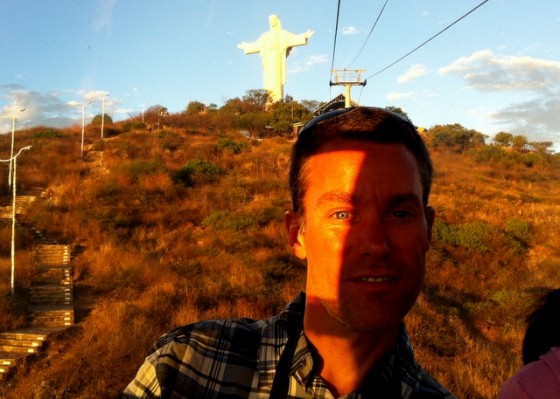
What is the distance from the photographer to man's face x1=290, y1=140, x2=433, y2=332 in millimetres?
1154

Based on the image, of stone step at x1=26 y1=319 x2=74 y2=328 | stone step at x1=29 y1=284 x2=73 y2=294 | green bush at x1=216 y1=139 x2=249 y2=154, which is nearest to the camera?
stone step at x1=26 y1=319 x2=74 y2=328

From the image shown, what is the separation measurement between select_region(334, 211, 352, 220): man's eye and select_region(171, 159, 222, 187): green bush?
24.0m

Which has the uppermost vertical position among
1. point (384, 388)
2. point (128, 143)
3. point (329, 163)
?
point (128, 143)

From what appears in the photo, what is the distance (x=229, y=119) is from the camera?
46.2 m

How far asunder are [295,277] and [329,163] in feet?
42.3

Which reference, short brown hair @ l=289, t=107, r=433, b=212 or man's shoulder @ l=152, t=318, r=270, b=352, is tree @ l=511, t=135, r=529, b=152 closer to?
short brown hair @ l=289, t=107, r=433, b=212

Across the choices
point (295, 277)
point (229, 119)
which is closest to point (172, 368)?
point (295, 277)

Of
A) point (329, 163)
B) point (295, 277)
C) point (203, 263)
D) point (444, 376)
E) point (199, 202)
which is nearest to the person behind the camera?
point (329, 163)

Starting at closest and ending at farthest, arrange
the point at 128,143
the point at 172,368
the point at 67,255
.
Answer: the point at 172,368 → the point at 67,255 → the point at 128,143

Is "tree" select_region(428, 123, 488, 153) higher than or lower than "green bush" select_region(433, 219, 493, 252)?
higher

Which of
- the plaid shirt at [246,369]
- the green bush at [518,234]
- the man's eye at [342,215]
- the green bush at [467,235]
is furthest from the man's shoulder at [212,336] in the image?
the green bush at [518,234]

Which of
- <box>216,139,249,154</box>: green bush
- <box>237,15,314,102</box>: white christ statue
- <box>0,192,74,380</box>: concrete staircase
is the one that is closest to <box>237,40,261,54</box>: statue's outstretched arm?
<box>237,15,314,102</box>: white christ statue

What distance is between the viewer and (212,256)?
15938mm

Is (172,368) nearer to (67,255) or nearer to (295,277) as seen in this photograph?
(295,277)
